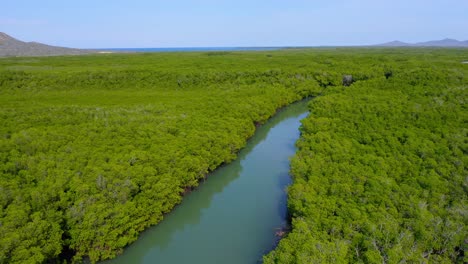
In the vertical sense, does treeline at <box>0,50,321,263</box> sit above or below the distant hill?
below

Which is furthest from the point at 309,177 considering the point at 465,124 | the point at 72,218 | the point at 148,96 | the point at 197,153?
the point at 148,96

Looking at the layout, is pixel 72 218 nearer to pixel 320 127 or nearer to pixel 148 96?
pixel 320 127

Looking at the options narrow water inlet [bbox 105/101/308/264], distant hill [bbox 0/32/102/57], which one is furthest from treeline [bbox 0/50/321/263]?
distant hill [bbox 0/32/102/57]

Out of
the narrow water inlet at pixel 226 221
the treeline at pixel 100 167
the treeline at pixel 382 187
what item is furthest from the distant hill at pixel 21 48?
the treeline at pixel 382 187

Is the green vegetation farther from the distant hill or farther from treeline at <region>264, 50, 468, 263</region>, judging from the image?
the distant hill

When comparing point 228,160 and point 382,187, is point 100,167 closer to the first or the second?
point 228,160

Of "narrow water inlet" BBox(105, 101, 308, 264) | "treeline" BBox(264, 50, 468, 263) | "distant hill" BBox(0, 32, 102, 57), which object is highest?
"distant hill" BBox(0, 32, 102, 57)

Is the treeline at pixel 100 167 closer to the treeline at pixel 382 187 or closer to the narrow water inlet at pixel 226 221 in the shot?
the narrow water inlet at pixel 226 221
